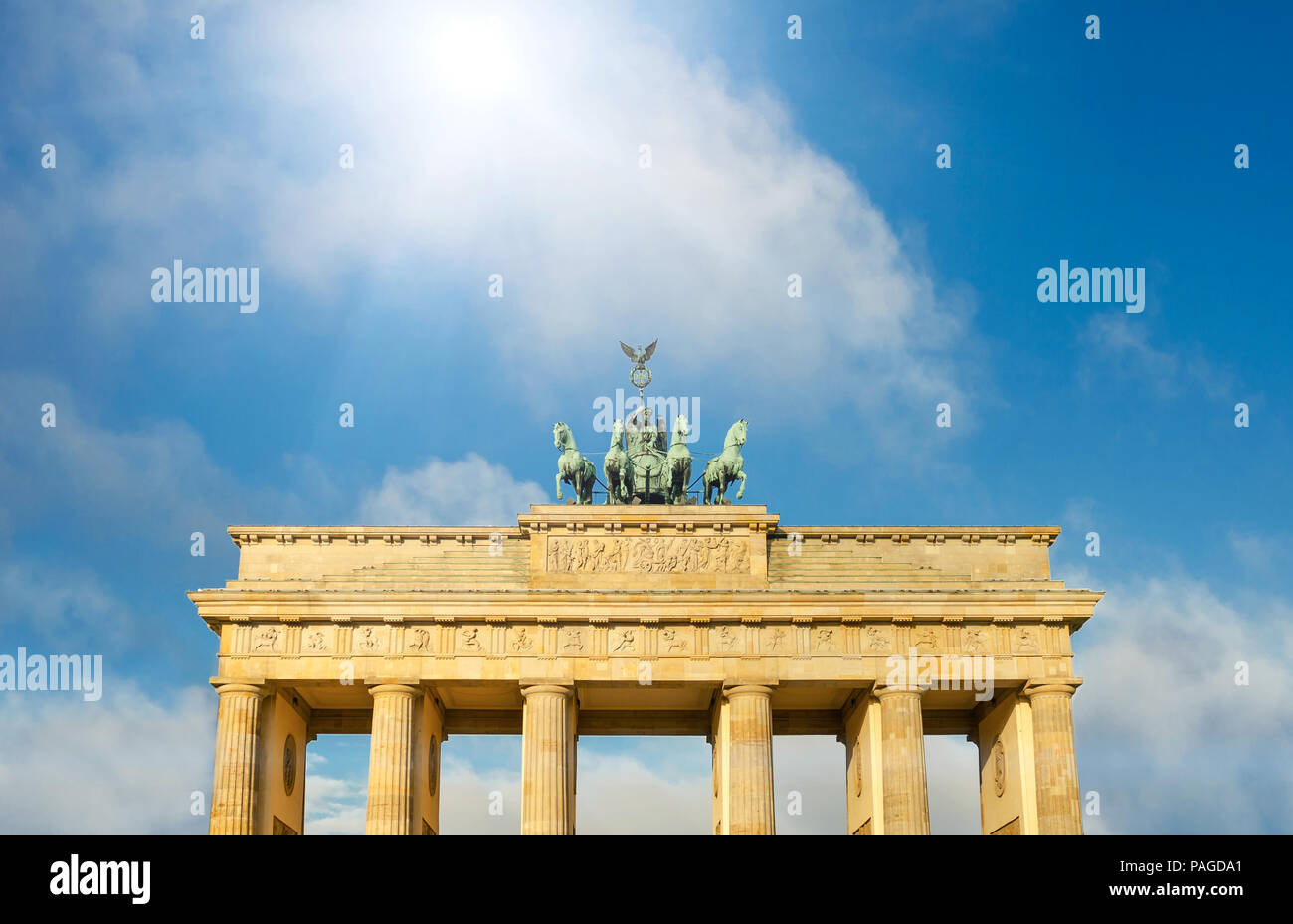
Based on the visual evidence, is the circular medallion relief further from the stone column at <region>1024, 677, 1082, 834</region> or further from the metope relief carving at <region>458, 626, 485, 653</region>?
the stone column at <region>1024, 677, 1082, 834</region>

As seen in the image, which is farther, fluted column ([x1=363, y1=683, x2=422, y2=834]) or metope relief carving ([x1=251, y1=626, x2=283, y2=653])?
metope relief carving ([x1=251, y1=626, x2=283, y2=653])

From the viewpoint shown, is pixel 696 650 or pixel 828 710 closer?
pixel 696 650

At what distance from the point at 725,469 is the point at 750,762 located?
956 centimetres

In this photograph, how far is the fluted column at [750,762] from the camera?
4016cm

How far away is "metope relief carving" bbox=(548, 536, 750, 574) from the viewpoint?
43.2 metres

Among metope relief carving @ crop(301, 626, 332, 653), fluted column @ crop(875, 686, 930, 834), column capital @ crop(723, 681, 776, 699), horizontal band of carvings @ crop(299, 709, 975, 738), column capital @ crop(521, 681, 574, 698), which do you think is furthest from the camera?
horizontal band of carvings @ crop(299, 709, 975, 738)

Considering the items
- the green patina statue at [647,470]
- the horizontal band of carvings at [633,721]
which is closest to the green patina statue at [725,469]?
the green patina statue at [647,470]

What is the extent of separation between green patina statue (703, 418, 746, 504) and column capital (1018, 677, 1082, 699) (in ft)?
35.3

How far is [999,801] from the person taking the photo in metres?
43.5

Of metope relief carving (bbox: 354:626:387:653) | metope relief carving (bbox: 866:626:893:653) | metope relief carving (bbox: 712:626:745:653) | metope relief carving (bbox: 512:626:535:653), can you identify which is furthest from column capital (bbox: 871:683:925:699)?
metope relief carving (bbox: 354:626:387:653)

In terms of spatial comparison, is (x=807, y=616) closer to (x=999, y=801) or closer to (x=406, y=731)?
(x=999, y=801)

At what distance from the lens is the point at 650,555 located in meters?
43.3
